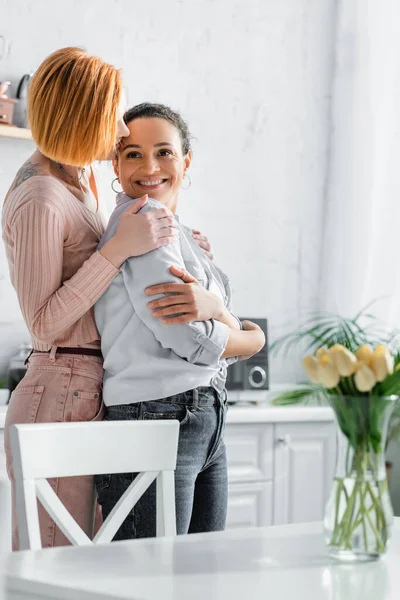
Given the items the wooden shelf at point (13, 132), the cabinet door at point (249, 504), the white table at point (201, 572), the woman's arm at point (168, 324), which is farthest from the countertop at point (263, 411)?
the white table at point (201, 572)

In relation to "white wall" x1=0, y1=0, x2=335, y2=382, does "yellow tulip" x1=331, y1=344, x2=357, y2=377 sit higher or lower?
lower

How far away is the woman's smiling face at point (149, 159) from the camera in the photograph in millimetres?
1991

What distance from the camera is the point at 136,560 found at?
1177mm

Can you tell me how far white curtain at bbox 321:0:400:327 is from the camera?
12.7 feet

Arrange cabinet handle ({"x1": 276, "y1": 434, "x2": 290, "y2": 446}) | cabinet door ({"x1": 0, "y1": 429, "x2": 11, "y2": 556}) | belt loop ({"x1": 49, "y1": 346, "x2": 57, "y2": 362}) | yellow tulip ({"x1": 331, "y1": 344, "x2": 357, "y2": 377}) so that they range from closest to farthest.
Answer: yellow tulip ({"x1": 331, "y1": 344, "x2": 357, "y2": 377}), belt loop ({"x1": 49, "y1": 346, "x2": 57, "y2": 362}), cabinet door ({"x1": 0, "y1": 429, "x2": 11, "y2": 556}), cabinet handle ({"x1": 276, "y1": 434, "x2": 290, "y2": 446})

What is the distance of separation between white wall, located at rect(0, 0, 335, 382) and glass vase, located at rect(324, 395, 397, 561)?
255cm

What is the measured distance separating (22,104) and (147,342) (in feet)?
6.22

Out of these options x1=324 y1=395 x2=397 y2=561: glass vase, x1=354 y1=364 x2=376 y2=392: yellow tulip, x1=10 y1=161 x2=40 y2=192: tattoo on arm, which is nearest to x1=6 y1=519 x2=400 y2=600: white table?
x1=324 y1=395 x2=397 y2=561: glass vase

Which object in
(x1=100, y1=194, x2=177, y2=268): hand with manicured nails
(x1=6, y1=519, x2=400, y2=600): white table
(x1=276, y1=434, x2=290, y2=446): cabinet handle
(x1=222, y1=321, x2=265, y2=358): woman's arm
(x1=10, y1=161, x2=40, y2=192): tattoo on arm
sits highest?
(x1=10, y1=161, x2=40, y2=192): tattoo on arm

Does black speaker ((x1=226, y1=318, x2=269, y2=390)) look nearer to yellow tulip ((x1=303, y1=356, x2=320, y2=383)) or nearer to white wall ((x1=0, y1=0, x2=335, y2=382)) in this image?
white wall ((x1=0, y1=0, x2=335, y2=382))

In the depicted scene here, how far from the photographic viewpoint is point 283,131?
4.06 meters

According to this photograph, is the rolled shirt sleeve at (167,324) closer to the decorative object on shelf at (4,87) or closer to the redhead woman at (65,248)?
the redhead woman at (65,248)

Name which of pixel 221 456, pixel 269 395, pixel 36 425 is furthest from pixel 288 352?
pixel 36 425

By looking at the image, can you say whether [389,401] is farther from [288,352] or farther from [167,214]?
[288,352]
